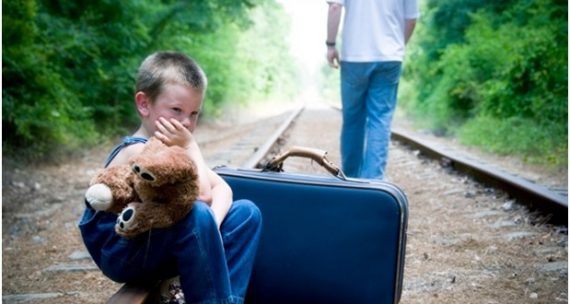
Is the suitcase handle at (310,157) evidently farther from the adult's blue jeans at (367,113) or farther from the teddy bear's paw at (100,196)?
the adult's blue jeans at (367,113)

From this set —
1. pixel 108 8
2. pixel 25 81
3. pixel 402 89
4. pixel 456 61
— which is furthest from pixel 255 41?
pixel 25 81

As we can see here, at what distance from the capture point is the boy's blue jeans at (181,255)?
1689 mm

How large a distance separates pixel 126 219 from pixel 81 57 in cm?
781

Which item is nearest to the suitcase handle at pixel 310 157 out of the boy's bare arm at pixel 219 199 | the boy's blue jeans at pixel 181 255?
the boy's bare arm at pixel 219 199

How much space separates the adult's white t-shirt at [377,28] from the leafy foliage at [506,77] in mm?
2948

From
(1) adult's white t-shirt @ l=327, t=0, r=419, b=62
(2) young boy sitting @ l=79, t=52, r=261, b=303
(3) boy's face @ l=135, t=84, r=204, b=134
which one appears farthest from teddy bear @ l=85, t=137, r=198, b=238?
(1) adult's white t-shirt @ l=327, t=0, r=419, b=62

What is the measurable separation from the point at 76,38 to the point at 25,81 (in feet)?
7.51

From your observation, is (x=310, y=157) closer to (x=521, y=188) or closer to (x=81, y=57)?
(x=521, y=188)

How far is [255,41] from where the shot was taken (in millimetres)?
42688

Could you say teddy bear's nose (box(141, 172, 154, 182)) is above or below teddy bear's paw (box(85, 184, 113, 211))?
above

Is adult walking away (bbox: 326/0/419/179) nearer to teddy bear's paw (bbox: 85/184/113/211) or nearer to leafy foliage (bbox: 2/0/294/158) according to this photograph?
teddy bear's paw (bbox: 85/184/113/211)

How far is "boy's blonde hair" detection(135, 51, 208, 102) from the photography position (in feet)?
6.34

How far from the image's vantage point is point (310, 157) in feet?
7.43

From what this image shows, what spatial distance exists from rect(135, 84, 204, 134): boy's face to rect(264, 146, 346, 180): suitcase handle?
428 millimetres
